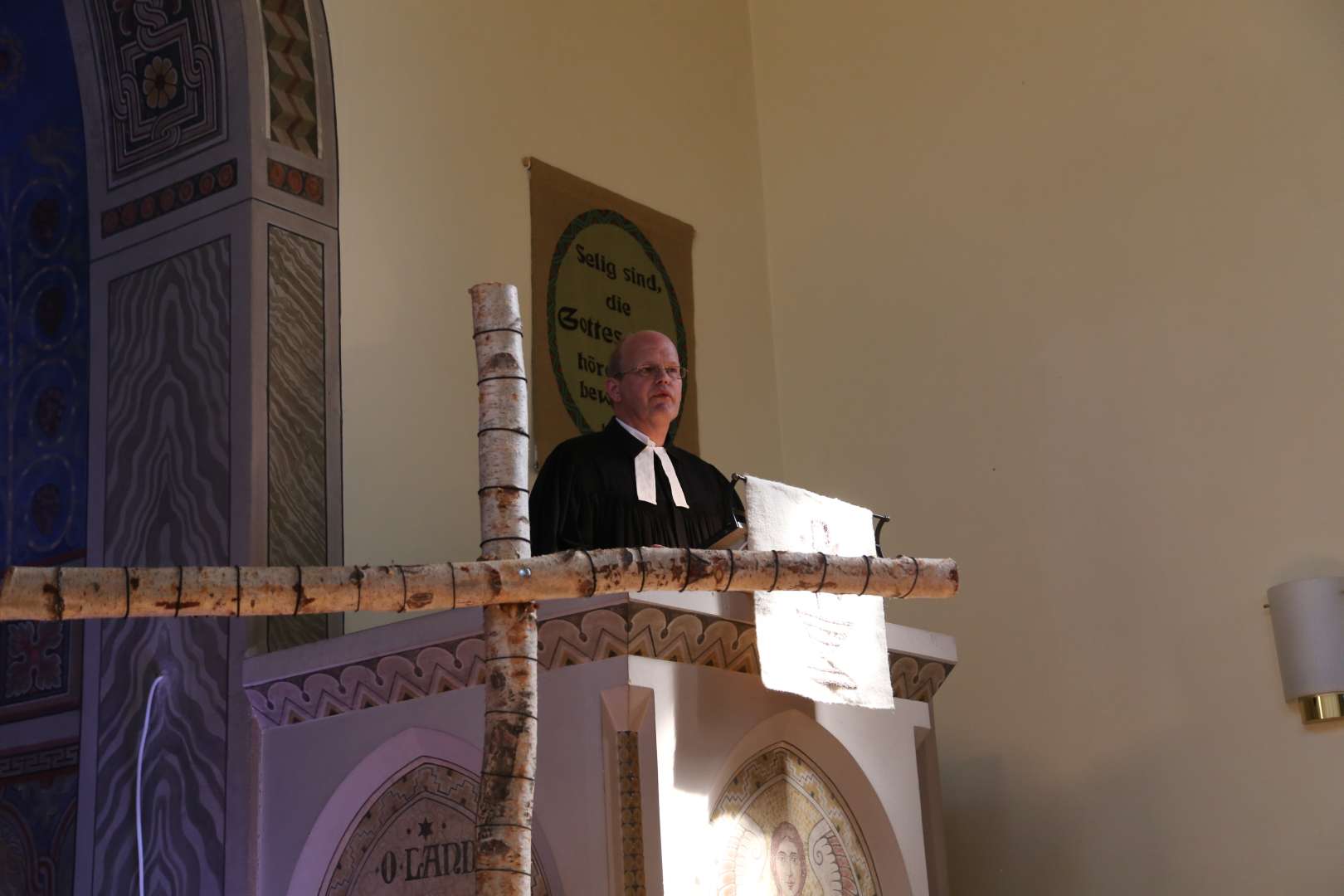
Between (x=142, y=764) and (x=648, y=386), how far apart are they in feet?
6.00

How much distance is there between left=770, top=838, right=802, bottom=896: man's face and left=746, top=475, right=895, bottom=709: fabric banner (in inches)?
14.6

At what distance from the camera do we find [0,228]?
19.4ft

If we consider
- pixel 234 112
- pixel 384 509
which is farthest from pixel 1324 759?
pixel 234 112

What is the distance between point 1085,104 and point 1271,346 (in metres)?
1.27

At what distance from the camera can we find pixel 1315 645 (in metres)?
5.43

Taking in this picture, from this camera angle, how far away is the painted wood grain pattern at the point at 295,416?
15.8ft

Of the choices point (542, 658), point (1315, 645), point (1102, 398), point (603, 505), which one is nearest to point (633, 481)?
point (603, 505)

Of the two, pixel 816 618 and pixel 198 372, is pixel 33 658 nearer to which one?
pixel 198 372

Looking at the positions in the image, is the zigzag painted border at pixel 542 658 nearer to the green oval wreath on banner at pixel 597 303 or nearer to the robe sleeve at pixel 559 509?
the robe sleeve at pixel 559 509

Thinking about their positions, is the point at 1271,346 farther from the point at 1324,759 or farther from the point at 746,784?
the point at 746,784

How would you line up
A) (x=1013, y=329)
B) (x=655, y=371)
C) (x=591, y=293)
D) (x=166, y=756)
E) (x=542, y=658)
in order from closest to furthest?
(x=542, y=658), (x=166, y=756), (x=655, y=371), (x=591, y=293), (x=1013, y=329)

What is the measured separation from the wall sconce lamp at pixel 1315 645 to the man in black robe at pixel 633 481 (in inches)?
74.1

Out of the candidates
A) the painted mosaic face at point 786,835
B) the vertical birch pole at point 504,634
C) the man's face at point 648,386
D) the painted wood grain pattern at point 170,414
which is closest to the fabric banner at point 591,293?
the man's face at point 648,386

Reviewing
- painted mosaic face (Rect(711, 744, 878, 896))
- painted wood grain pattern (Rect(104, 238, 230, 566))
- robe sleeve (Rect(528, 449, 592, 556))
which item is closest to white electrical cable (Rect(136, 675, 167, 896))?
painted wood grain pattern (Rect(104, 238, 230, 566))
